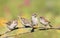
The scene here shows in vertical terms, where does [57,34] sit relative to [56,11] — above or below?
below

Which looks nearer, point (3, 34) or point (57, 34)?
point (3, 34)

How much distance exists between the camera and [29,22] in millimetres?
5074

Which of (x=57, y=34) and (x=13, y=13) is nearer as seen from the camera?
(x=57, y=34)

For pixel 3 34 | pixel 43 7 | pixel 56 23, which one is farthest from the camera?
pixel 43 7

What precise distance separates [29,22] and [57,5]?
3.01 feet

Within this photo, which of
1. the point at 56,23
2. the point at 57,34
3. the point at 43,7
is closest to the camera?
the point at 57,34

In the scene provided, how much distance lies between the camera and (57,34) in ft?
16.9

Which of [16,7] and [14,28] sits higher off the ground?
[16,7]

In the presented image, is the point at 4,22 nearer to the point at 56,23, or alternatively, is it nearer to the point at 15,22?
the point at 15,22

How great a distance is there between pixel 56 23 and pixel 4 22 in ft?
2.75

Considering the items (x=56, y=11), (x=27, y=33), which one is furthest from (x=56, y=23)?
(x=27, y=33)

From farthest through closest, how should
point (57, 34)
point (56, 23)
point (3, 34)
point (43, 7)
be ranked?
point (43, 7), point (56, 23), point (57, 34), point (3, 34)

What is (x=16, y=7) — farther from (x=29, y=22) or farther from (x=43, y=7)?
(x=29, y=22)

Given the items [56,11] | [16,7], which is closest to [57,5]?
[56,11]
